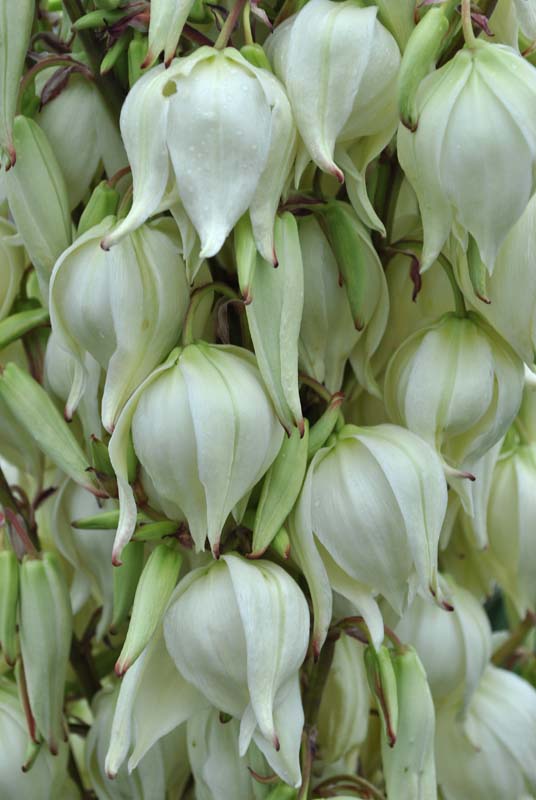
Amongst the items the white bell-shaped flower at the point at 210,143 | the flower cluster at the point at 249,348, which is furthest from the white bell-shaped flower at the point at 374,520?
the white bell-shaped flower at the point at 210,143

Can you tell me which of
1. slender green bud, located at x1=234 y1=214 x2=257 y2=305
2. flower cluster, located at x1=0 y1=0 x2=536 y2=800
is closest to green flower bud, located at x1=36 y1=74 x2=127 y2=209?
flower cluster, located at x1=0 y1=0 x2=536 y2=800

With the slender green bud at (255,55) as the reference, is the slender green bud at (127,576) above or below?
below

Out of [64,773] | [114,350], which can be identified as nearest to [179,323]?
[114,350]

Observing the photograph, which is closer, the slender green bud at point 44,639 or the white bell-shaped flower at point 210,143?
the white bell-shaped flower at point 210,143

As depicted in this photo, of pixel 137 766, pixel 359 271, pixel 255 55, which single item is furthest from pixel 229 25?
pixel 137 766

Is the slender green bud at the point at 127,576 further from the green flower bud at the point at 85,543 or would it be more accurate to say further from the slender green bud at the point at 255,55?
the slender green bud at the point at 255,55

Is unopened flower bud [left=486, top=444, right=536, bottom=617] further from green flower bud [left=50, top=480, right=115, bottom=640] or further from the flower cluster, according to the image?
green flower bud [left=50, top=480, right=115, bottom=640]

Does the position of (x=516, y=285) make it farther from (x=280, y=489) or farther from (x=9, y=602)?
(x=9, y=602)
